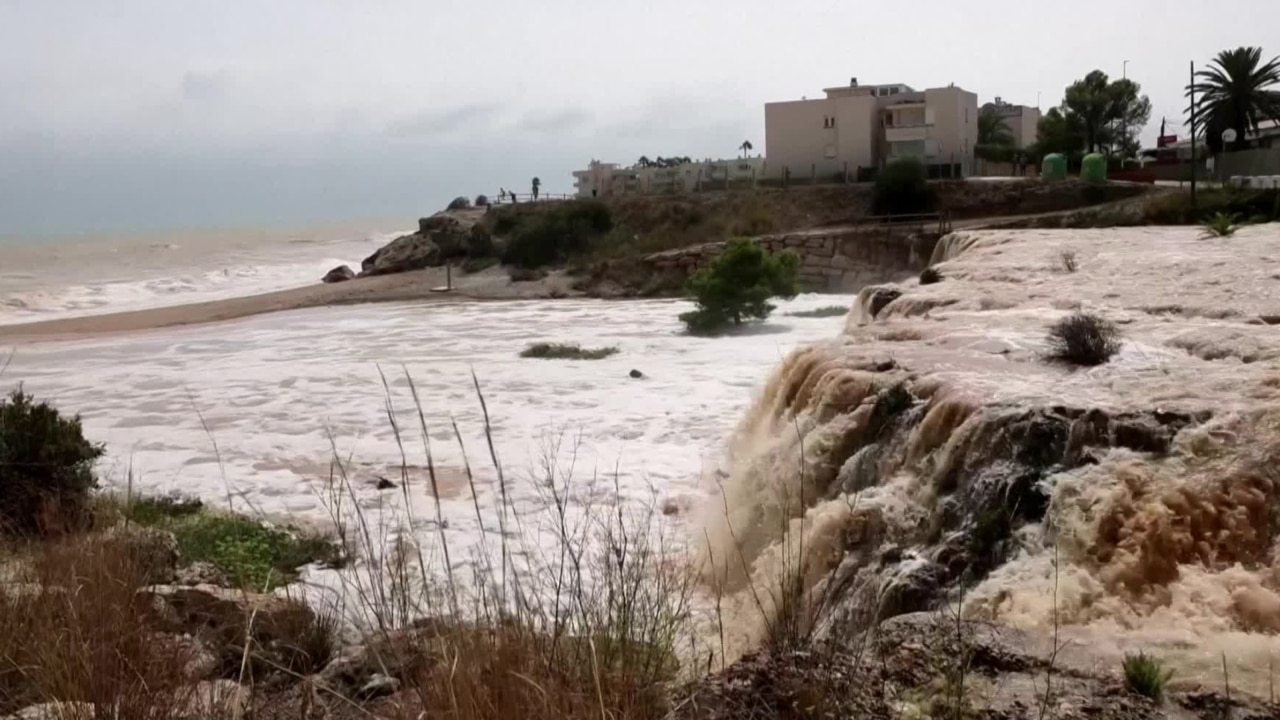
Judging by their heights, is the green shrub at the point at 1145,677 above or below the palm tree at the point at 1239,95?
below

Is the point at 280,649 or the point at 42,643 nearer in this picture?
the point at 42,643

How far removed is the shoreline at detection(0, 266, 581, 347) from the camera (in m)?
32.8

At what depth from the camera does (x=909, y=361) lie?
29.3 ft

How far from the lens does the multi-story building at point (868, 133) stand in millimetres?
47562

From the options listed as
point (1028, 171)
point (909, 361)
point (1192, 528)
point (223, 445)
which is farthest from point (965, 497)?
point (1028, 171)

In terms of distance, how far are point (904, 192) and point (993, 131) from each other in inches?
921

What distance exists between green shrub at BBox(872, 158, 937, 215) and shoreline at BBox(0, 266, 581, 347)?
12774mm

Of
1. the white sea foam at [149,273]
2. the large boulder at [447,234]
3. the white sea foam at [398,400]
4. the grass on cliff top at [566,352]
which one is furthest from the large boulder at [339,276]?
the grass on cliff top at [566,352]

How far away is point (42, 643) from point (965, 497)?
5038mm

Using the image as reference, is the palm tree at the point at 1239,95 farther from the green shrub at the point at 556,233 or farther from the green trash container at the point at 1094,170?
the green shrub at the point at 556,233

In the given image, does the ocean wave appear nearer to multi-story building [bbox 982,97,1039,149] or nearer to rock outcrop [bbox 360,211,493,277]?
rock outcrop [bbox 360,211,493,277]

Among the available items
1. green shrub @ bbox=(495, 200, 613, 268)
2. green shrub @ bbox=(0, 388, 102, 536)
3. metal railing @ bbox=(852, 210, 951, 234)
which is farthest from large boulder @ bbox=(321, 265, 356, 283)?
green shrub @ bbox=(0, 388, 102, 536)

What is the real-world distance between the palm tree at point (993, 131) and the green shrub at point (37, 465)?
56.0 metres

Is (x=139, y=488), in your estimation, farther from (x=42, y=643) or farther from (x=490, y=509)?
(x=42, y=643)
